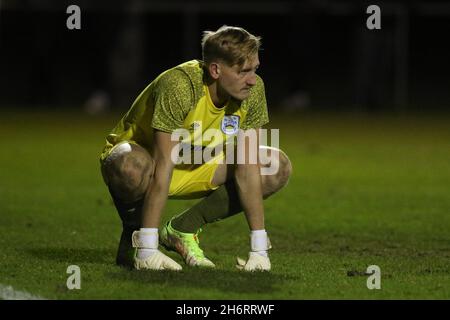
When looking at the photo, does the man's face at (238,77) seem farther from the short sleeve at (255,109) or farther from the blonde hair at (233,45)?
the short sleeve at (255,109)

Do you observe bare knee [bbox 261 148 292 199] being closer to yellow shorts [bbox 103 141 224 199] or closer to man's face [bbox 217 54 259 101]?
yellow shorts [bbox 103 141 224 199]

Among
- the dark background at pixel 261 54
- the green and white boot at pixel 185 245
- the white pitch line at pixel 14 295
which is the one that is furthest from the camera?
the dark background at pixel 261 54

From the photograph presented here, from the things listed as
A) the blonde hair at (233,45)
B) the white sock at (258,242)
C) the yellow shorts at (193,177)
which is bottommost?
the white sock at (258,242)

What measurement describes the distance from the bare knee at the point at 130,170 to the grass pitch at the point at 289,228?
0.44 metres

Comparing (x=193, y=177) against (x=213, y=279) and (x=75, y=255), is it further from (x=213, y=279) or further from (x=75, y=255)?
(x=75, y=255)

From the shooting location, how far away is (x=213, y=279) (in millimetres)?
5848

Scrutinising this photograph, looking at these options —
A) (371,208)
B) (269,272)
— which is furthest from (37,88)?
(269,272)

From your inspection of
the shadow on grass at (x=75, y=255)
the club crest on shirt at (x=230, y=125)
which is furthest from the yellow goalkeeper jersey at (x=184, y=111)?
the shadow on grass at (x=75, y=255)

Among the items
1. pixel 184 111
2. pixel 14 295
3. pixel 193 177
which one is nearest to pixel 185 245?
pixel 193 177

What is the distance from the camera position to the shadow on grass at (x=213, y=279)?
5633mm

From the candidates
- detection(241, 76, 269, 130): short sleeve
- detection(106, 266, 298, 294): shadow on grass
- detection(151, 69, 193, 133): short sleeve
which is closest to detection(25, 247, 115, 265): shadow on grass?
detection(106, 266, 298, 294): shadow on grass

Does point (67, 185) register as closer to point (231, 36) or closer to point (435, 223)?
point (435, 223)

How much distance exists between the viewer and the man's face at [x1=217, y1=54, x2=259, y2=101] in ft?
19.4

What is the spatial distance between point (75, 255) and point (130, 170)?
111cm
